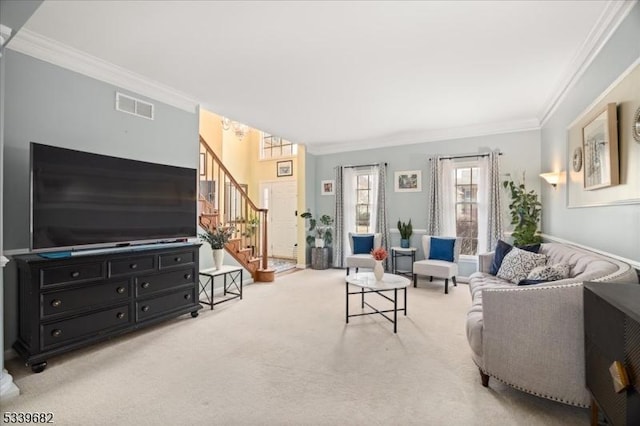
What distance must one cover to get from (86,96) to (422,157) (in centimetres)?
518

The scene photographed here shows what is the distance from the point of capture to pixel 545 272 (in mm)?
2637

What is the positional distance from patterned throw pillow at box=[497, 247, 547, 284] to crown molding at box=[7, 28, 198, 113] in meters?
4.42

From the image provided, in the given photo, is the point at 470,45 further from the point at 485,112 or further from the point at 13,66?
the point at 13,66

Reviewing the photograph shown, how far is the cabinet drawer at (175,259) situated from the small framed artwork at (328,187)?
3.92 metres

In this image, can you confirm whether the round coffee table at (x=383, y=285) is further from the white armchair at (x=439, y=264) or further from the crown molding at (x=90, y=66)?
the crown molding at (x=90, y=66)

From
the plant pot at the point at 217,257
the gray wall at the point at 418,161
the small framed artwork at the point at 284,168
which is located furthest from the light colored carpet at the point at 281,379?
the small framed artwork at the point at 284,168

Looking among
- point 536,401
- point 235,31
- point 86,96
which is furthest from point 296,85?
point 536,401

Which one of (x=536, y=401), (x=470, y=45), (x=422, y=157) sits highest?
(x=470, y=45)

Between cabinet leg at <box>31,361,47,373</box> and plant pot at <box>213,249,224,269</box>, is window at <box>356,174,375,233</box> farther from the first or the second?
cabinet leg at <box>31,361,47,373</box>

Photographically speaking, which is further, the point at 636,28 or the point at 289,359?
the point at 289,359

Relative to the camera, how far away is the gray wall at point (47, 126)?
258 centimetres

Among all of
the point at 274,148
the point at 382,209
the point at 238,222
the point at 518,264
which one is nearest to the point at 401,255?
the point at 382,209

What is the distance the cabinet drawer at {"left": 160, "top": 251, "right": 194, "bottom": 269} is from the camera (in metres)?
3.24

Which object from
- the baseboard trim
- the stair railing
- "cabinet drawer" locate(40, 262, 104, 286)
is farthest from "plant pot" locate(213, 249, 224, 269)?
the baseboard trim
